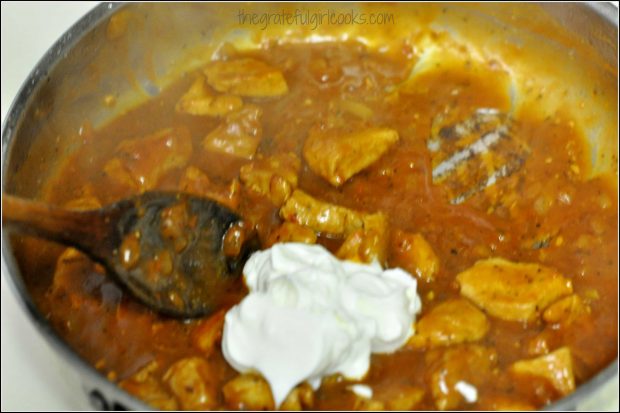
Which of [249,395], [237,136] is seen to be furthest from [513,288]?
[237,136]

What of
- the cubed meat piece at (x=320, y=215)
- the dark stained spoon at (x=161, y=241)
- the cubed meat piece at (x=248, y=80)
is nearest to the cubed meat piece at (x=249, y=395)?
the dark stained spoon at (x=161, y=241)

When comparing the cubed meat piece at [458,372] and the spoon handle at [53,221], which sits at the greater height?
the spoon handle at [53,221]

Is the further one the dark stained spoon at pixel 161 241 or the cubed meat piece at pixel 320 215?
the cubed meat piece at pixel 320 215

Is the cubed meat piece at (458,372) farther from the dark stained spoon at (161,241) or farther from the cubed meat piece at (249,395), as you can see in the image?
the dark stained spoon at (161,241)

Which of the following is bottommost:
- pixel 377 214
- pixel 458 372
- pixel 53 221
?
pixel 458 372

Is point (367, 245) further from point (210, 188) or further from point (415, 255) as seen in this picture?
point (210, 188)

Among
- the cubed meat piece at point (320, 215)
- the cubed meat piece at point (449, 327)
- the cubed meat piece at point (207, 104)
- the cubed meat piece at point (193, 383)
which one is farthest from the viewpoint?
the cubed meat piece at point (207, 104)
